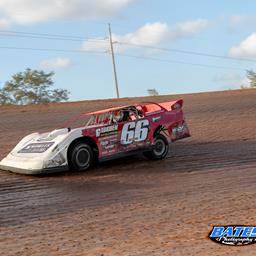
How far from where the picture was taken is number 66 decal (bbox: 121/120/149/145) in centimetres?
1109

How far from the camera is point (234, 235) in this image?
5.14m

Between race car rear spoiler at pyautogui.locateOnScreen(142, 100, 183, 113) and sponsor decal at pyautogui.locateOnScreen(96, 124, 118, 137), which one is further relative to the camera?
race car rear spoiler at pyautogui.locateOnScreen(142, 100, 183, 113)

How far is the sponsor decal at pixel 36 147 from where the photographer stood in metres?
10.1

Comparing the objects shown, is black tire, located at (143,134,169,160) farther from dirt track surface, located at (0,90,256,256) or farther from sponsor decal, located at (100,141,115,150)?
sponsor decal, located at (100,141,115,150)

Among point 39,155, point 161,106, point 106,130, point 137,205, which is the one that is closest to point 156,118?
point 161,106

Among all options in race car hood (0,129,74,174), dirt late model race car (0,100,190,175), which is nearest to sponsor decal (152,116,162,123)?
dirt late model race car (0,100,190,175)

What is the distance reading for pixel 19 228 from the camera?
6.07 m

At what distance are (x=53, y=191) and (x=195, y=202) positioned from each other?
276 centimetres

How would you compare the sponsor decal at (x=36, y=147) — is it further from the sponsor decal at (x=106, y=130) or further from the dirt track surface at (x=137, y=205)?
the sponsor decal at (x=106, y=130)

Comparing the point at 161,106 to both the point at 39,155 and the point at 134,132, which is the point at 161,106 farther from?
the point at 39,155

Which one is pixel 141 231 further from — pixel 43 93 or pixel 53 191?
pixel 43 93

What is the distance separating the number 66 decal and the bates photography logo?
5.66m

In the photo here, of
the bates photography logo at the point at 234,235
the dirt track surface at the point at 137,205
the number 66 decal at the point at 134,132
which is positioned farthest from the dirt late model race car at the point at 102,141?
the bates photography logo at the point at 234,235

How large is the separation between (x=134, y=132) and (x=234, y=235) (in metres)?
6.28
